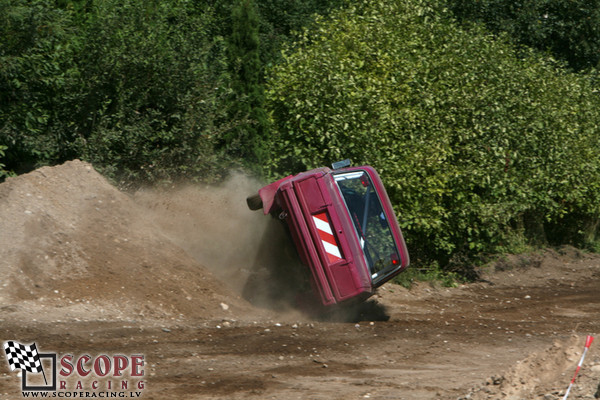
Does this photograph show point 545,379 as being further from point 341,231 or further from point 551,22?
point 551,22

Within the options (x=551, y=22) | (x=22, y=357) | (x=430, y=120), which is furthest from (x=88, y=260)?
(x=551, y=22)

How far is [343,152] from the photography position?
506 inches

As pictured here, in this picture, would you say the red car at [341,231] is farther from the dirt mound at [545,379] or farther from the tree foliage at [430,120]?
the dirt mound at [545,379]

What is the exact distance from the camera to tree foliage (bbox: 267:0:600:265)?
12961 millimetres

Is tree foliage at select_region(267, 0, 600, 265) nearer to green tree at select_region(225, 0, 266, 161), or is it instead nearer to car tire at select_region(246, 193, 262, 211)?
car tire at select_region(246, 193, 262, 211)

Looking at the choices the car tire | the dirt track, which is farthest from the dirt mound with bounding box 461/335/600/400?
the car tire

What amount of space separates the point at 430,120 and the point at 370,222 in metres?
4.64

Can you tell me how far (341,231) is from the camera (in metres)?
9.76

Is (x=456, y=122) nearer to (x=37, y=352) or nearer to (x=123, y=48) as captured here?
(x=123, y=48)

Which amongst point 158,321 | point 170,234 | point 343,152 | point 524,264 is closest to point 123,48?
point 170,234

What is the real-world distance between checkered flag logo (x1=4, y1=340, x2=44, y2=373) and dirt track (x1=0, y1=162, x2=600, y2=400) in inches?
5.3

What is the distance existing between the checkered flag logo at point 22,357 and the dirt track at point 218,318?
134 mm

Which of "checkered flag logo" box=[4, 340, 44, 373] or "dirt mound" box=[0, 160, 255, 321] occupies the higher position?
"dirt mound" box=[0, 160, 255, 321]

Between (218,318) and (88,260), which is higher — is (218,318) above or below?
below
